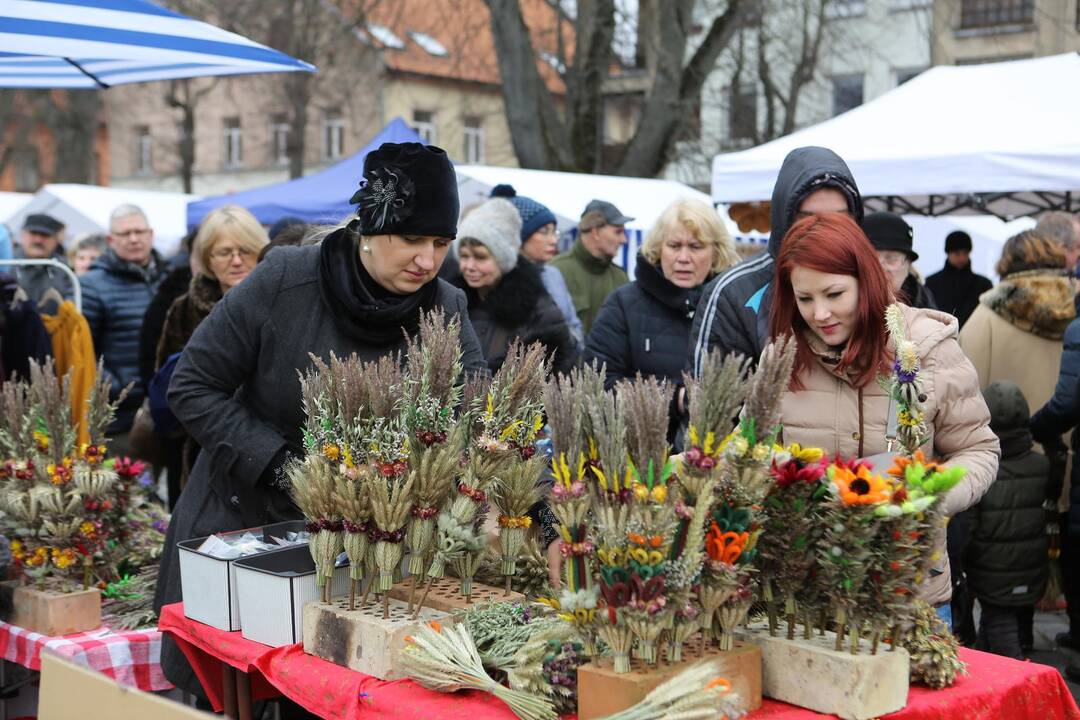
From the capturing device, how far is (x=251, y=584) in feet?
7.47

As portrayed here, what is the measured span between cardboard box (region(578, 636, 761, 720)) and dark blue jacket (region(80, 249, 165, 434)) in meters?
4.67

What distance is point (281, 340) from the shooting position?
2691 millimetres

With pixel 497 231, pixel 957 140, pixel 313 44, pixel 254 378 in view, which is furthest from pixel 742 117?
pixel 254 378

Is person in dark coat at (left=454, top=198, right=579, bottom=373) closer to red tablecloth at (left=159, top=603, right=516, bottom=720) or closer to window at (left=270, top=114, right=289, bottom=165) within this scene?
red tablecloth at (left=159, top=603, right=516, bottom=720)

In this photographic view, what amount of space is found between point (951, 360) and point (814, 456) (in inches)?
25.2

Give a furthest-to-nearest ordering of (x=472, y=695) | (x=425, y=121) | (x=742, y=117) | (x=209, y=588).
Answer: (x=425, y=121) < (x=742, y=117) < (x=209, y=588) < (x=472, y=695)

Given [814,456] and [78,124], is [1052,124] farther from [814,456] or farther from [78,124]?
[78,124]

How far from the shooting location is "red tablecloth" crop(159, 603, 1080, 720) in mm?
1899

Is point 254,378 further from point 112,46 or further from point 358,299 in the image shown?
point 112,46

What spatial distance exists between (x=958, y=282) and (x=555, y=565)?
6.05 metres

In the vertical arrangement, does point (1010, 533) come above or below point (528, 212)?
below

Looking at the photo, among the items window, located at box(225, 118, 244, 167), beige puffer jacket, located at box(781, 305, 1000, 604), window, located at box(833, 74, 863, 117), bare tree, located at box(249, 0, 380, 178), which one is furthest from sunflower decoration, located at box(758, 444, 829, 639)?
window, located at box(225, 118, 244, 167)

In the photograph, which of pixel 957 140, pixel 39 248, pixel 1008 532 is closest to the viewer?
pixel 1008 532

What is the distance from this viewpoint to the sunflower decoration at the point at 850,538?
1757 mm
